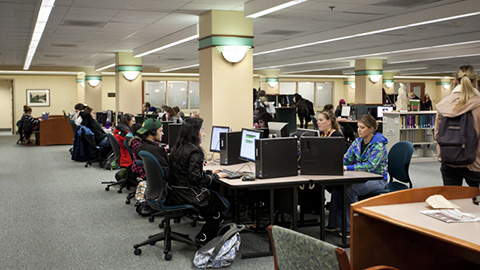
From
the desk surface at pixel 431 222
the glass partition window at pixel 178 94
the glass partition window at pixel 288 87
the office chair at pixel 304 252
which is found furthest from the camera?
the glass partition window at pixel 288 87

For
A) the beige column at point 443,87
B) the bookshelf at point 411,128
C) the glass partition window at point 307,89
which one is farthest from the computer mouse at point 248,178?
the beige column at point 443,87

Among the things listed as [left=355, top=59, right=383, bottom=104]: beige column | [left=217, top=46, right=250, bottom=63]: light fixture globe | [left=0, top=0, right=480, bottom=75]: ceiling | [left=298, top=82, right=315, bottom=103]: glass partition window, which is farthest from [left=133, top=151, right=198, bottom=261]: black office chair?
[left=298, top=82, right=315, bottom=103]: glass partition window

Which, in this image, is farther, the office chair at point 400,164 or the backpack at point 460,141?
the office chair at point 400,164

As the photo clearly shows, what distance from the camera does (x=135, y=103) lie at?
15.0 meters

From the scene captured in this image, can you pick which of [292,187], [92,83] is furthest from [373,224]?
[92,83]

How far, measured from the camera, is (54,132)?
16.5 metres

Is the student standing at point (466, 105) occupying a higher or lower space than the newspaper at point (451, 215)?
higher

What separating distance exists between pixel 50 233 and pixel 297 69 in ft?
60.3

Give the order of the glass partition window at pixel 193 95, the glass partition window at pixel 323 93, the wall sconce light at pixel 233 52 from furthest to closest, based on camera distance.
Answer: the glass partition window at pixel 323 93 < the glass partition window at pixel 193 95 < the wall sconce light at pixel 233 52

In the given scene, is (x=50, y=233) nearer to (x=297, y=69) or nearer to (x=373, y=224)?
(x=373, y=224)

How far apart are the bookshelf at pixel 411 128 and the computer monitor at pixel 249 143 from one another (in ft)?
19.3

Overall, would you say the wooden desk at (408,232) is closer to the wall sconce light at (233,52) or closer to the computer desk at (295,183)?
the computer desk at (295,183)

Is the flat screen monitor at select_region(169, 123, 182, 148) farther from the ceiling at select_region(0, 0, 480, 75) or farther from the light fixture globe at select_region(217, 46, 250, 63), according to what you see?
the ceiling at select_region(0, 0, 480, 75)

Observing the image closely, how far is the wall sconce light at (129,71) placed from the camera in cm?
1467
